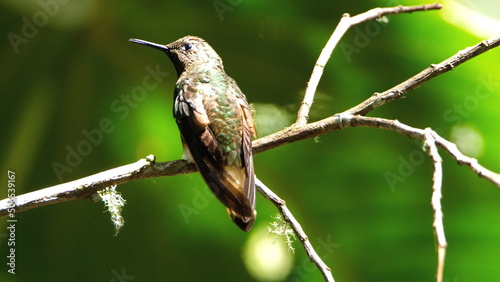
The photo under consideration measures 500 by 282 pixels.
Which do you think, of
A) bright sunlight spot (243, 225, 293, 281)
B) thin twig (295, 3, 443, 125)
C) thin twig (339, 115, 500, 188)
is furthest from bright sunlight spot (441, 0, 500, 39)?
bright sunlight spot (243, 225, 293, 281)

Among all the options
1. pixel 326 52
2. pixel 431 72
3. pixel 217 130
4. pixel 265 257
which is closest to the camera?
pixel 431 72

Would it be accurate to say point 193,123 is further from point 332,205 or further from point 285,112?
point 332,205

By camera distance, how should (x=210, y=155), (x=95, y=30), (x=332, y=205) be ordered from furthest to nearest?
(x=95, y=30), (x=332, y=205), (x=210, y=155)

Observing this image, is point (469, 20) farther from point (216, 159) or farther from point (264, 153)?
point (216, 159)

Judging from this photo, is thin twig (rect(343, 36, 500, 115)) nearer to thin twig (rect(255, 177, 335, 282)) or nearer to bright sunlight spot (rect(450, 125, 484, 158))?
thin twig (rect(255, 177, 335, 282))

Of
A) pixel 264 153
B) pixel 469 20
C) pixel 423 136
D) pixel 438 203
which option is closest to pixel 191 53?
pixel 264 153

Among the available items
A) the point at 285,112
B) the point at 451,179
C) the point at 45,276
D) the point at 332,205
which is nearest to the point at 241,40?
the point at 285,112

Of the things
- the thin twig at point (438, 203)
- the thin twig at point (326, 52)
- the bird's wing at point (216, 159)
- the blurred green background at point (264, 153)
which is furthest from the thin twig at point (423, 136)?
the blurred green background at point (264, 153)
